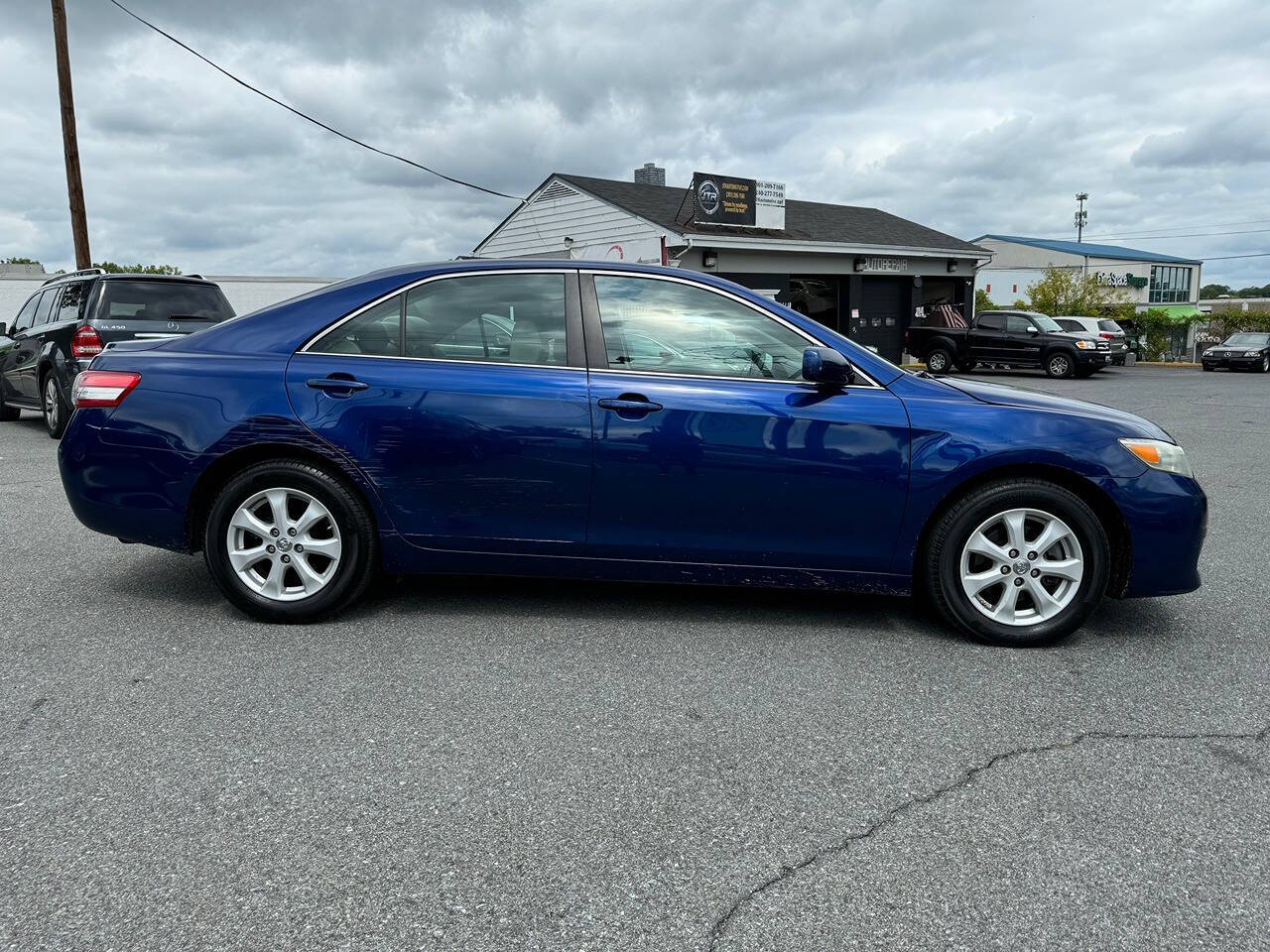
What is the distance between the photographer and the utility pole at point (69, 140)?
16703 millimetres

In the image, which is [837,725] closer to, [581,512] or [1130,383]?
[581,512]

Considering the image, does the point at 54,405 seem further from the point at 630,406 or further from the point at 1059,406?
the point at 1059,406

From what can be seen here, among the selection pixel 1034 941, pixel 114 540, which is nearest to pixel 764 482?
pixel 1034 941

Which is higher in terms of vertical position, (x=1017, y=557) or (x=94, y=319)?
(x=94, y=319)

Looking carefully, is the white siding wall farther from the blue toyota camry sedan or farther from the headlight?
the headlight

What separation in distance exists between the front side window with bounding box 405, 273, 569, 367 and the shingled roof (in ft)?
61.3

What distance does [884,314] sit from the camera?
2873cm

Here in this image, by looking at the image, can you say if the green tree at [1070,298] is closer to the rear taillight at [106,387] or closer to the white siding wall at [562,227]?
the white siding wall at [562,227]

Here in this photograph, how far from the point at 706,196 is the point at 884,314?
773 centimetres

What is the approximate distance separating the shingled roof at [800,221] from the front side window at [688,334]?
1869 centimetres

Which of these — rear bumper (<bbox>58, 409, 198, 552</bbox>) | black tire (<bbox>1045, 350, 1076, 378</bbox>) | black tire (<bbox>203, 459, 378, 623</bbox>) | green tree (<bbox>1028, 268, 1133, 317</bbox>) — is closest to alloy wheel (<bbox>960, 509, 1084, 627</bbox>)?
black tire (<bbox>203, 459, 378, 623</bbox>)

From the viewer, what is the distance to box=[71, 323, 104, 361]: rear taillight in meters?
9.73

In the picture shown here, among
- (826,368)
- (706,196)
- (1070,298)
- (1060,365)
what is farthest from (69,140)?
(1070,298)

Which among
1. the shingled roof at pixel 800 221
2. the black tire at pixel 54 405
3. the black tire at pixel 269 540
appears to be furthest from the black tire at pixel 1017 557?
the shingled roof at pixel 800 221
